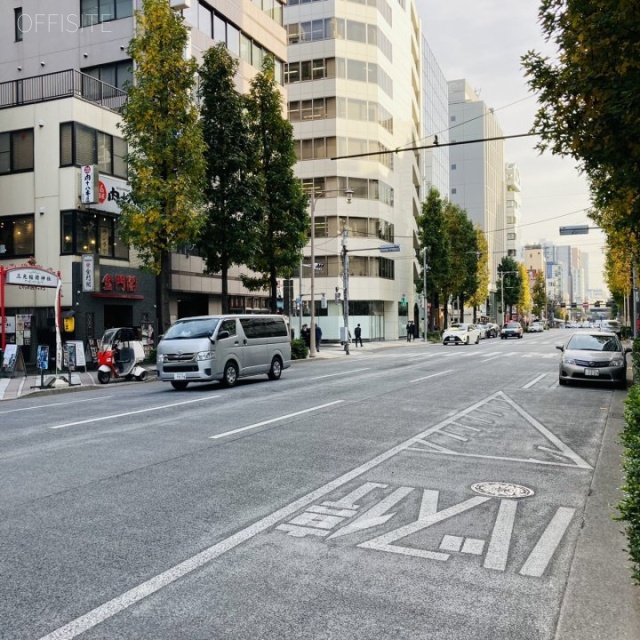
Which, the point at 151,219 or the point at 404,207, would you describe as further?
the point at 404,207

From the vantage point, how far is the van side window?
1711 cm

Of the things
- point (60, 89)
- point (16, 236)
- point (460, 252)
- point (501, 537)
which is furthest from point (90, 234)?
point (460, 252)

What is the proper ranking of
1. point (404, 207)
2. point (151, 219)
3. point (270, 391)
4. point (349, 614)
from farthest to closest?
1. point (404, 207)
2. point (151, 219)
3. point (270, 391)
4. point (349, 614)

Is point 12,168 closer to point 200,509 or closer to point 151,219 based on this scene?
point 151,219

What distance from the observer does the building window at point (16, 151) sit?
2638 cm

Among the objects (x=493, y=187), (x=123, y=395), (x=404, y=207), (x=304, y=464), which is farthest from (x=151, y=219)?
(x=493, y=187)

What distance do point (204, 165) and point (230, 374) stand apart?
10431 millimetres

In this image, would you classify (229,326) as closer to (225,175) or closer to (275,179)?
(225,175)

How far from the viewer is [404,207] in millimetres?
64688

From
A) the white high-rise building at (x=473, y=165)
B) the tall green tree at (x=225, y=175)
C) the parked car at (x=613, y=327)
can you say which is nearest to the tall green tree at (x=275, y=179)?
the tall green tree at (x=225, y=175)

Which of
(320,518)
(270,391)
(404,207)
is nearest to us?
(320,518)

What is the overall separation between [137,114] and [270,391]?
13.5 metres

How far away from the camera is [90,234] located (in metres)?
26.2

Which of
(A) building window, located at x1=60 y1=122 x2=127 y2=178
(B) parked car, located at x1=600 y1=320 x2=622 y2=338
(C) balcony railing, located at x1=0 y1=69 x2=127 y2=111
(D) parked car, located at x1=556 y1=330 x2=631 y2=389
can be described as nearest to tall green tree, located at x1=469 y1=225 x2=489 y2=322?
(B) parked car, located at x1=600 y1=320 x2=622 y2=338
